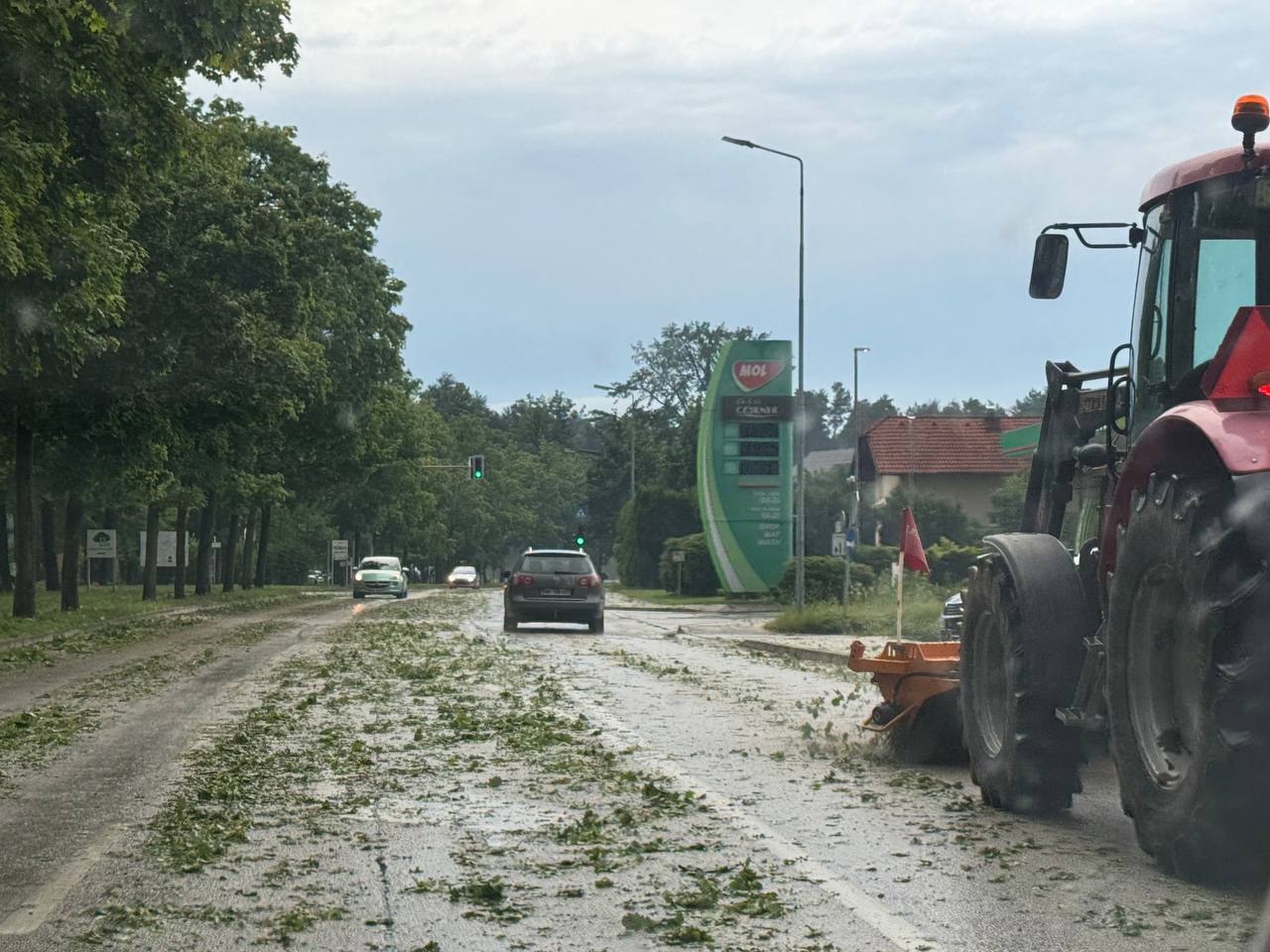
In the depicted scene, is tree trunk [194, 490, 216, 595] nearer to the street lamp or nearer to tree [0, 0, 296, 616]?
the street lamp

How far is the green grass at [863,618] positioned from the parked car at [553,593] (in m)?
4.04

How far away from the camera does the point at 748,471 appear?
57938 millimetres

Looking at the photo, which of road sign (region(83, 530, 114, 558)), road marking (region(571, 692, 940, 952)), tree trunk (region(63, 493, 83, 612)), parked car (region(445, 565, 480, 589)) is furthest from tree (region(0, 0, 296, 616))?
parked car (region(445, 565, 480, 589))

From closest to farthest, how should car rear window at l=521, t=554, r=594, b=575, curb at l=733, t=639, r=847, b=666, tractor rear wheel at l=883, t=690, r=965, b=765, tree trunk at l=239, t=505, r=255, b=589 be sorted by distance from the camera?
tractor rear wheel at l=883, t=690, r=965, b=765, curb at l=733, t=639, r=847, b=666, car rear window at l=521, t=554, r=594, b=575, tree trunk at l=239, t=505, r=255, b=589

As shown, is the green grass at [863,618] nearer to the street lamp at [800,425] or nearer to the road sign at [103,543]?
the street lamp at [800,425]

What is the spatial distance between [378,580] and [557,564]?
31.6 m

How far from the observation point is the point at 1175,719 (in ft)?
22.7

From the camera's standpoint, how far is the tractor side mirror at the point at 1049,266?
886cm

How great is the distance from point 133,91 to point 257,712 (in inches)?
359

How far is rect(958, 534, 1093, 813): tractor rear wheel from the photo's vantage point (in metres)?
8.51

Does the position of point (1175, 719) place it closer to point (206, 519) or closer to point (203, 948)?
point (203, 948)

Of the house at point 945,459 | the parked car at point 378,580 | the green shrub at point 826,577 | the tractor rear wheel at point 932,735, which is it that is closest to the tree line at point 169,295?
the parked car at point 378,580

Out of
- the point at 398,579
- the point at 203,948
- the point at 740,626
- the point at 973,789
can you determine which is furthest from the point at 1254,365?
the point at 398,579

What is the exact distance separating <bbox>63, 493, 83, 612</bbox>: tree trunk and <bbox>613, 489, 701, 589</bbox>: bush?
42.7m
